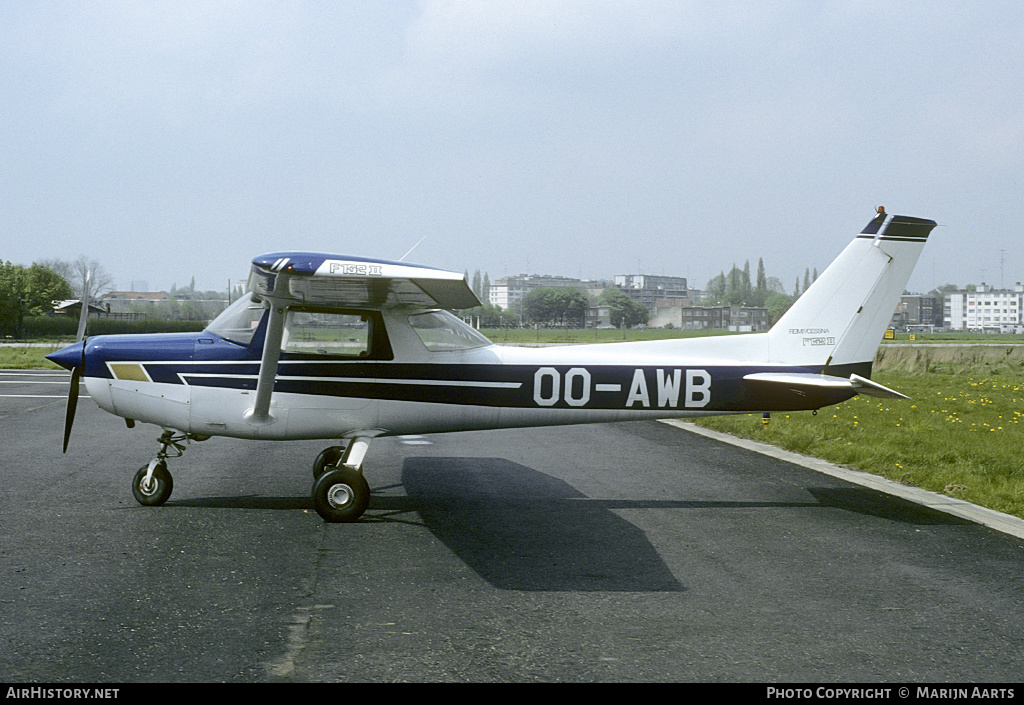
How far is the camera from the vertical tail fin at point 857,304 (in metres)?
8.51

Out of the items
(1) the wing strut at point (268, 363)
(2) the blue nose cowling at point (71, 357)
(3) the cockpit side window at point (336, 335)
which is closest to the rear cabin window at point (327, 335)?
(3) the cockpit side window at point (336, 335)

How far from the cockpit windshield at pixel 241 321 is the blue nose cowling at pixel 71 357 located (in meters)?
1.17

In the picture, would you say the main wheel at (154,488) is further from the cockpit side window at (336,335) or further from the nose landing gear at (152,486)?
the cockpit side window at (336,335)

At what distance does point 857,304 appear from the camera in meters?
8.54

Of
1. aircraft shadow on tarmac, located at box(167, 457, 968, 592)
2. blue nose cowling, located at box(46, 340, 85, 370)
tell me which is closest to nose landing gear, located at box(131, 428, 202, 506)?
aircraft shadow on tarmac, located at box(167, 457, 968, 592)

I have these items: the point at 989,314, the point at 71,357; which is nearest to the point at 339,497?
the point at 71,357

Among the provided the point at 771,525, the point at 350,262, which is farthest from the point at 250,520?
the point at 771,525

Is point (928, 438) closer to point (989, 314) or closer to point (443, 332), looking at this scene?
point (443, 332)

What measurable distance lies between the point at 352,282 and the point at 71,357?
10.8 feet

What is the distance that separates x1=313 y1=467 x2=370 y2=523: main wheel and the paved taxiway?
200 millimetres

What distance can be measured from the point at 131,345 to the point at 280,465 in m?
2.89

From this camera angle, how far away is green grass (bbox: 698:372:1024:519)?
29.8 ft

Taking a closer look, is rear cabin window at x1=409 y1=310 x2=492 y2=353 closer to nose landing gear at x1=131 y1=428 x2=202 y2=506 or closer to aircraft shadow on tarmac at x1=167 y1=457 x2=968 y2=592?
aircraft shadow on tarmac at x1=167 y1=457 x2=968 y2=592
